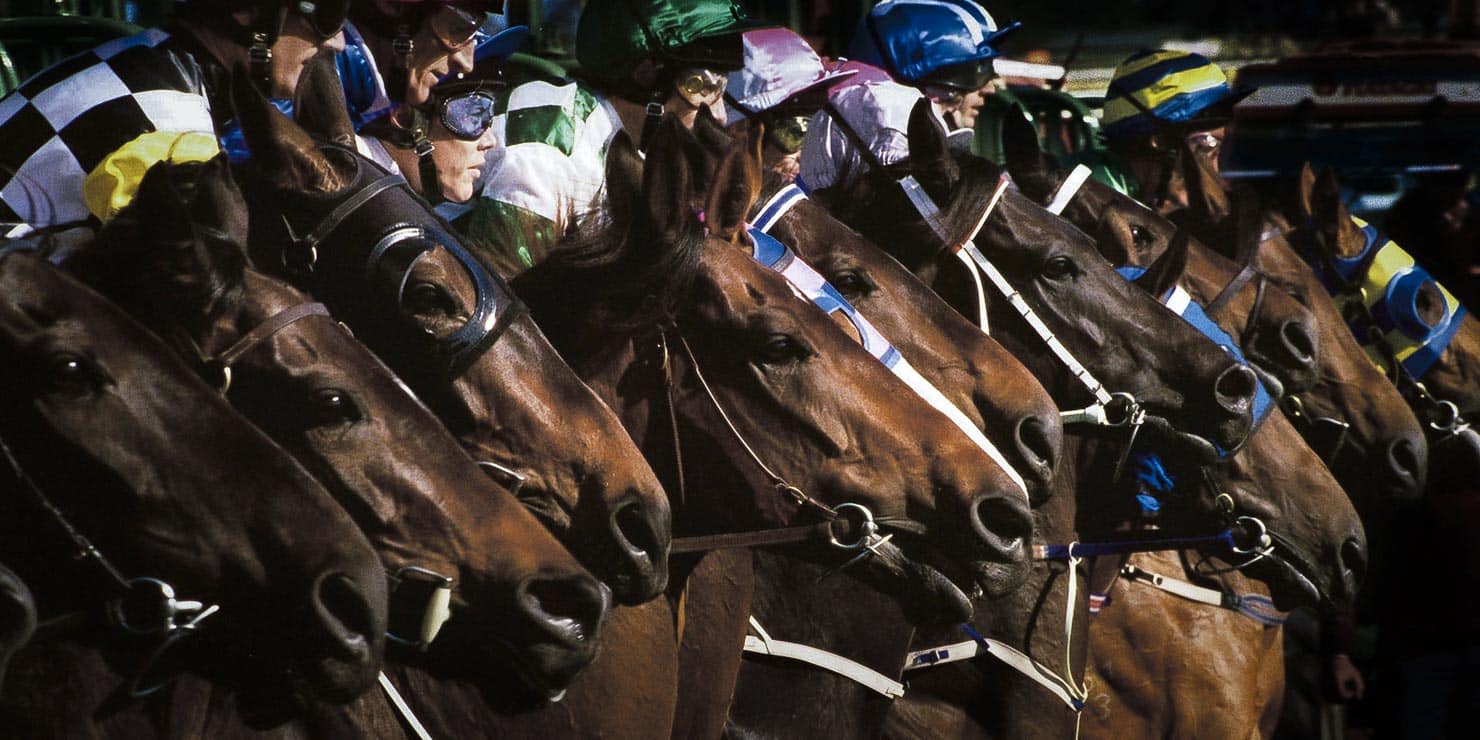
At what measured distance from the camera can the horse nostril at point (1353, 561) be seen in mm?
6227

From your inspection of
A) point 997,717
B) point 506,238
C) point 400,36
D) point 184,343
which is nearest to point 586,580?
point 184,343

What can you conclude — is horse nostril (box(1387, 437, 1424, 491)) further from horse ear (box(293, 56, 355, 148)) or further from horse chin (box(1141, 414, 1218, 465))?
horse ear (box(293, 56, 355, 148))

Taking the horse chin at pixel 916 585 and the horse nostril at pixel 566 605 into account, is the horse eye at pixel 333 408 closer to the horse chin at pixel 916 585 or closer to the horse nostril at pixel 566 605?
the horse nostril at pixel 566 605

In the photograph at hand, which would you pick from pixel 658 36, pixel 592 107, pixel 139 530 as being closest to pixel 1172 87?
pixel 658 36

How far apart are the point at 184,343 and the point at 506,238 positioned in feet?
4.06

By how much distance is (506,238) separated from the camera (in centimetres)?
438

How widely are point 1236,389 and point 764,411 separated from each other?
6.67 feet

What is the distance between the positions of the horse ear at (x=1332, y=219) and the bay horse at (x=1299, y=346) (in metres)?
0.41

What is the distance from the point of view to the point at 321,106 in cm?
368

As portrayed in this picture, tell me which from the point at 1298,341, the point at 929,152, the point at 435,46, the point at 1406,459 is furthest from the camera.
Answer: the point at 1406,459

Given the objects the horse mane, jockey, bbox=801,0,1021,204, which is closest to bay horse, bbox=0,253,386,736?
the horse mane

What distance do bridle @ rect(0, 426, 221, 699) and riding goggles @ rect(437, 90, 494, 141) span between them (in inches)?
65.5

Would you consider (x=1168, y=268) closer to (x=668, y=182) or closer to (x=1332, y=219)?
(x=1332, y=219)

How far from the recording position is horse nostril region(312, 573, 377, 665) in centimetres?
308
